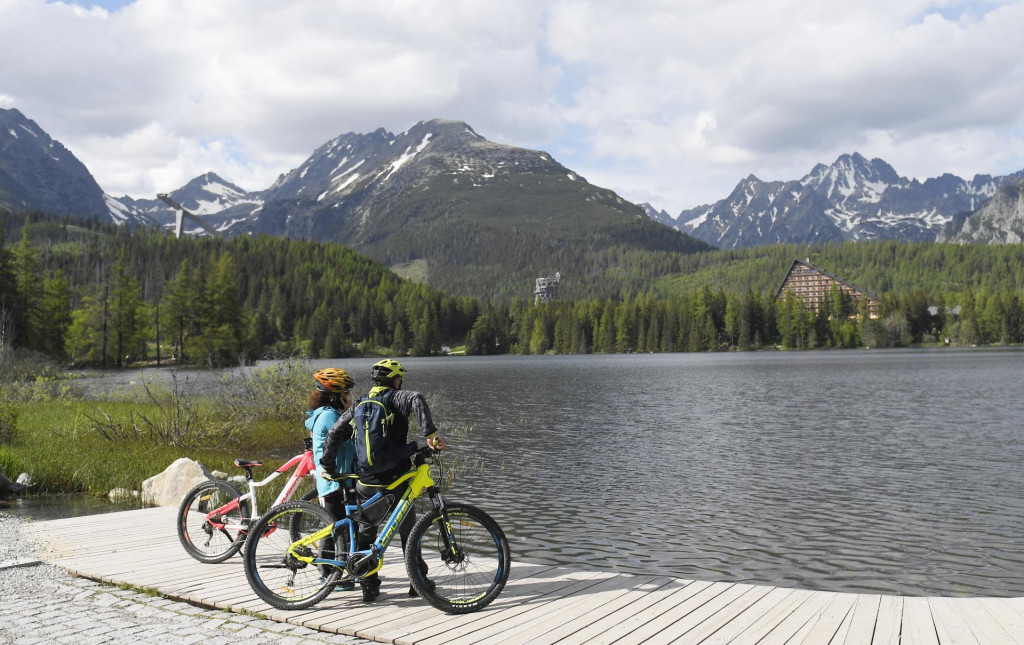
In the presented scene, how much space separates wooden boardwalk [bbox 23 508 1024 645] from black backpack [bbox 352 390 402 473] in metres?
1.94

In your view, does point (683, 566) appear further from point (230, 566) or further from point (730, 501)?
point (230, 566)

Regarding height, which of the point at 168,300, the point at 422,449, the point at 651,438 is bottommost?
the point at 651,438

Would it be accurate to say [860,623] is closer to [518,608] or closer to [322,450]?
[518,608]

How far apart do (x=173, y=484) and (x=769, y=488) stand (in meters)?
19.3

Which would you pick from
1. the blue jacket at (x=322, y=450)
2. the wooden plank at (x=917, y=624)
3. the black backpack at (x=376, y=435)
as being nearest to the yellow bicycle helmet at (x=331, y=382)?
the blue jacket at (x=322, y=450)

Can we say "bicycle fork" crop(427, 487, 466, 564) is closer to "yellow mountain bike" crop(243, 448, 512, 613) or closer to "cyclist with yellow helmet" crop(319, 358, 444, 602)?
"yellow mountain bike" crop(243, 448, 512, 613)

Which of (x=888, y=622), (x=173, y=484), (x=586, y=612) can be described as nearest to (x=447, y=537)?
(x=586, y=612)

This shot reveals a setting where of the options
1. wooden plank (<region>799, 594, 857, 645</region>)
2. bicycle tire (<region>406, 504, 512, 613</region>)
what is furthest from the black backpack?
wooden plank (<region>799, 594, 857, 645</region>)

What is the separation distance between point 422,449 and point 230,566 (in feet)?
15.4

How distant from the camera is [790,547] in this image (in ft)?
59.5

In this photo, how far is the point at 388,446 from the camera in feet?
30.3

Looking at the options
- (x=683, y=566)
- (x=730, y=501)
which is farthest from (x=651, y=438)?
(x=683, y=566)

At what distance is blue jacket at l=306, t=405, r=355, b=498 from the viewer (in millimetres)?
9953

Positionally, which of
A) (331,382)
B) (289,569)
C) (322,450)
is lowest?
(289,569)
